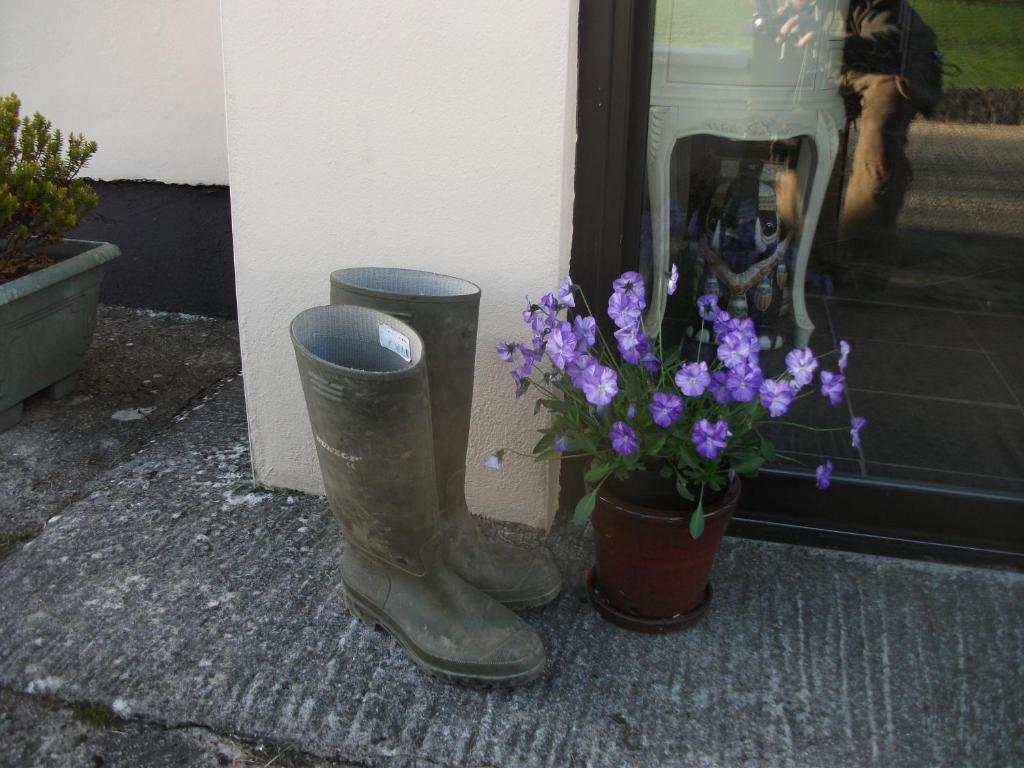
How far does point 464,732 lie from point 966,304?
1.55 m

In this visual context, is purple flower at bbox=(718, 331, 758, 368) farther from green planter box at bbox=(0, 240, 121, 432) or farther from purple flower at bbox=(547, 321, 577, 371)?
green planter box at bbox=(0, 240, 121, 432)

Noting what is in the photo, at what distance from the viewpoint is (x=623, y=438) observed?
1916 mm

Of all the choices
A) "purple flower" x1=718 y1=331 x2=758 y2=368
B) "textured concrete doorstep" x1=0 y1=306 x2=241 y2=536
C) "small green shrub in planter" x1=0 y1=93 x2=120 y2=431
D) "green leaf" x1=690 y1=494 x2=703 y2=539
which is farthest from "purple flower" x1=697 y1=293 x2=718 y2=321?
"small green shrub in planter" x1=0 y1=93 x2=120 y2=431

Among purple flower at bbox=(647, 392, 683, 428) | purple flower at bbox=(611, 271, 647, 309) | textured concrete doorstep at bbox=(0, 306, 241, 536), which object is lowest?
textured concrete doorstep at bbox=(0, 306, 241, 536)

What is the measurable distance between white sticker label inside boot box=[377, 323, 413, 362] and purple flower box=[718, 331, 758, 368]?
601 millimetres

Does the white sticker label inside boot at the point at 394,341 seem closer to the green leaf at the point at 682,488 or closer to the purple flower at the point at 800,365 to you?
→ the green leaf at the point at 682,488

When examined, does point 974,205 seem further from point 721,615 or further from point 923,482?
point 721,615

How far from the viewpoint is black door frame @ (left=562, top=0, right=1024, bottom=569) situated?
2.18 metres

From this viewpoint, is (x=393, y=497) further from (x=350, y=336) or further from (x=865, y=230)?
(x=865, y=230)

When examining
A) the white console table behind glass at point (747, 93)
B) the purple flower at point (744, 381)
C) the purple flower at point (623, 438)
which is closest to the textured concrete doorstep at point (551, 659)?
the purple flower at point (623, 438)

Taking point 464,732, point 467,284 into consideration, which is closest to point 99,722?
point 464,732

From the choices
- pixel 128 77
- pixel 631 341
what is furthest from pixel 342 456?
pixel 128 77

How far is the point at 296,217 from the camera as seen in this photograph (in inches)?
96.0

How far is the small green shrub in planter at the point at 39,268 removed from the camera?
2939 mm
